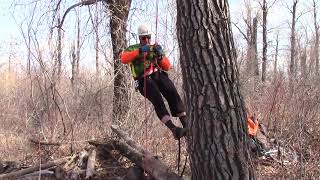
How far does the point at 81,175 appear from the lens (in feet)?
17.9

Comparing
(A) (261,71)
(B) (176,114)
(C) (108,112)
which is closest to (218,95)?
(B) (176,114)

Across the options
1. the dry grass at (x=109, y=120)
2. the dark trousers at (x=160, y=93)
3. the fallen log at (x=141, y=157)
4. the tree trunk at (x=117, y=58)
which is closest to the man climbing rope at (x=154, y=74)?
the dark trousers at (x=160, y=93)

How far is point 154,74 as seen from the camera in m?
5.25

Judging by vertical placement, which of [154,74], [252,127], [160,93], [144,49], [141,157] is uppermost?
[144,49]

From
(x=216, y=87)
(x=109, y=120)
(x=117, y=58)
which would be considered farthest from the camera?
(x=117, y=58)

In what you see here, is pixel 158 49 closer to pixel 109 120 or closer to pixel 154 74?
pixel 154 74

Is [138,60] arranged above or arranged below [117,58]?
below

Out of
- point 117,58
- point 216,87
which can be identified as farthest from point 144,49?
point 117,58

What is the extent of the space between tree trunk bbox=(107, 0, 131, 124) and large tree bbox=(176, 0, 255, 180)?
4.22m

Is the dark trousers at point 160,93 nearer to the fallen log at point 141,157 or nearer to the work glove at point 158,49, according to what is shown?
the work glove at point 158,49

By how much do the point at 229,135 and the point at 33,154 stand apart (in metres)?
4.37

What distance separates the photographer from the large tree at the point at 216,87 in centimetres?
372

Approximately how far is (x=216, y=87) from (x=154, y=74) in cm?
162

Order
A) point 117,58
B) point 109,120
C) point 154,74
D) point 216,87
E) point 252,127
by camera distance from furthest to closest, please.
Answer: point 117,58
point 109,120
point 252,127
point 154,74
point 216,87
